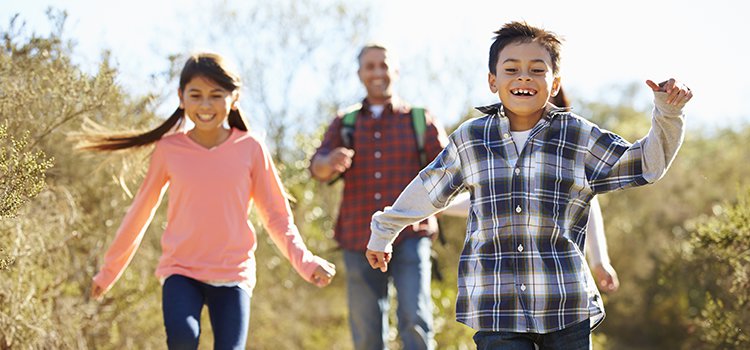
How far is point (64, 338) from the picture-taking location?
5535 mm

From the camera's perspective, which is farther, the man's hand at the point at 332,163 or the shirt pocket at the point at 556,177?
the man's hand at the point at 332,163

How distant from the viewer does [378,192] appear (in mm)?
5980

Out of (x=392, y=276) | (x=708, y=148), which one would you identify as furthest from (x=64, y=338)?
(x=708, y=148)

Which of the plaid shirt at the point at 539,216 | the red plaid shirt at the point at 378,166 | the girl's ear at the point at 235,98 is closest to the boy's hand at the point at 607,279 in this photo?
the plaid shirt at the point at 539,216

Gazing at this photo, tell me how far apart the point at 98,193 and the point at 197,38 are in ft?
21.4

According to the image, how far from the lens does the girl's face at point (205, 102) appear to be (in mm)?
5035

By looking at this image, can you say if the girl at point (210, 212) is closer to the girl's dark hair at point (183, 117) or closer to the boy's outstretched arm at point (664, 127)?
the girl's dark hair at point (183, 117)

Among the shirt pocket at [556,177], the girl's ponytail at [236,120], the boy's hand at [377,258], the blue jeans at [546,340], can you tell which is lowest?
the blue jeans at [546,340]

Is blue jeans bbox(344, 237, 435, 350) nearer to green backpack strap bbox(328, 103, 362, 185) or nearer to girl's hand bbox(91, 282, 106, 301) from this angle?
green backpack strap bbox(328, 103, 362, 185)

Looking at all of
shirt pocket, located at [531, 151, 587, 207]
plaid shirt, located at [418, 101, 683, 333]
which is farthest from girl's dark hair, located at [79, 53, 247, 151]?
shirt pocket, located at [531, 151, 587, 207]

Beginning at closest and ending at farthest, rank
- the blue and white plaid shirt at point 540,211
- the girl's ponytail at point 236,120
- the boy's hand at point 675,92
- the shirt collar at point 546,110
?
the boy's hand at point 675,92, the blue and white plaid shirt at point 540,211, the shirt collar at point 546,110, the girl's ponytail at point 236,120

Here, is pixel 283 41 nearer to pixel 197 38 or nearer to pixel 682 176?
pixel 197 38

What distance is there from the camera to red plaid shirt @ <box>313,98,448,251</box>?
5949 mm

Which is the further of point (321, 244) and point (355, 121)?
point (321, 244)
